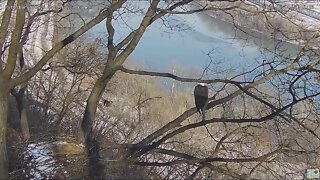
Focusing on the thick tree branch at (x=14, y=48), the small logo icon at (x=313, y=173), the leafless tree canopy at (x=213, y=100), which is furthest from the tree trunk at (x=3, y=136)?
the small logo icon at (x=313, y=173)

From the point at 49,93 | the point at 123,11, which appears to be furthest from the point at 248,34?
the point at 49,93

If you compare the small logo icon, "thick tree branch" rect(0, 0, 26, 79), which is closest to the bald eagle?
the small logo icon

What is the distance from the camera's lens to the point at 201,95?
4.30 meters

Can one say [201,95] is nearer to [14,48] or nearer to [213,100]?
[213,100]

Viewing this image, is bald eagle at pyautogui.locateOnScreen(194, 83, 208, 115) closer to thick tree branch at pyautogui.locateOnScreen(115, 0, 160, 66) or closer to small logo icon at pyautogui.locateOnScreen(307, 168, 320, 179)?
thick tree branch at pyautogui.locateOnScreen(115, 0, 160, 66)

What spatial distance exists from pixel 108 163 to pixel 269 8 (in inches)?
83.1

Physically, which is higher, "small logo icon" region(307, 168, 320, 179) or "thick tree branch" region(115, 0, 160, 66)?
"thick tree branch" region(115, 0, 160, 66)

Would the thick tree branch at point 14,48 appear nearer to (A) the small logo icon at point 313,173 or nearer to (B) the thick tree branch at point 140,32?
(B) the thick tree branch at point 140,32

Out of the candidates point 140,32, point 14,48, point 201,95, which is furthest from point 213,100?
point 14,48

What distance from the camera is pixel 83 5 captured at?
279 inches

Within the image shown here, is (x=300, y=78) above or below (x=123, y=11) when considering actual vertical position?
below

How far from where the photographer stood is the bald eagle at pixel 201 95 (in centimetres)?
425

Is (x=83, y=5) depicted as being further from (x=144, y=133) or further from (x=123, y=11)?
(x=144, y=133)

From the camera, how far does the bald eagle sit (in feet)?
14.0
